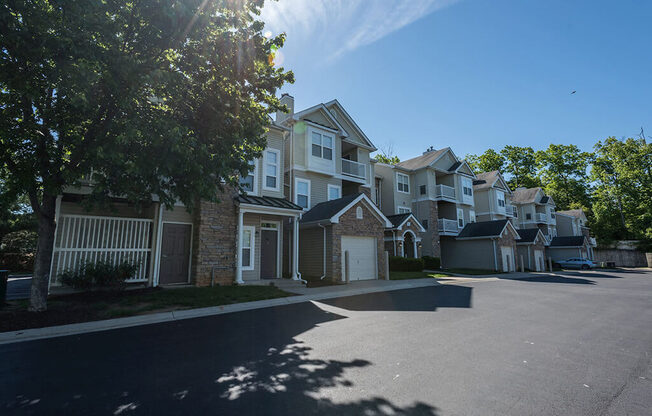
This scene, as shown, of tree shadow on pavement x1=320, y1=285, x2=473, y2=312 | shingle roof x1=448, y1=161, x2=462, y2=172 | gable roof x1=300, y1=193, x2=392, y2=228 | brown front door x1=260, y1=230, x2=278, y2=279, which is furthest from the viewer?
shingle roof x1=448, y1=161, x2=462, y2=172

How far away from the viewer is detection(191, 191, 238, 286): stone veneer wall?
11.9 metres

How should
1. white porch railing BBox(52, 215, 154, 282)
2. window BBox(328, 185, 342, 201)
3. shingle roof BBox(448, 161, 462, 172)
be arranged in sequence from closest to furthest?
white porch railing BBox(52, 215, 154, 282)
window BBox(328, 185, 342, 201)
shingle roof BBox(448, 161, 462, 172)

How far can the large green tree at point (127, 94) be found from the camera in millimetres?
6441

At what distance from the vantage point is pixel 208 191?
8508 mm

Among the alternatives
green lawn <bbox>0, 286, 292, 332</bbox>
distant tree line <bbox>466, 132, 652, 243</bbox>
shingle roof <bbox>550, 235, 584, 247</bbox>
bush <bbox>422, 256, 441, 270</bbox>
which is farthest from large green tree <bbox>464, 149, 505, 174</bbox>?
green lawn <bbox>0, 286, 292, 332</bbox>

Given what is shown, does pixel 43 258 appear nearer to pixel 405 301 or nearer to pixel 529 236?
pixel 405 301

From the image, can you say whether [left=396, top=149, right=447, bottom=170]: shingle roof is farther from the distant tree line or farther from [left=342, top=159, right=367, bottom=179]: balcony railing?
the distant tree line

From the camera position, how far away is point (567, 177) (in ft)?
175

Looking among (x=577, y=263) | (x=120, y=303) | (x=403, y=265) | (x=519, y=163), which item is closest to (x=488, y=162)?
(x=519, y=163)

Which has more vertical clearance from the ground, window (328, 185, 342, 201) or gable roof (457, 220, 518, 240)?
window (328, 185, 342, 201)

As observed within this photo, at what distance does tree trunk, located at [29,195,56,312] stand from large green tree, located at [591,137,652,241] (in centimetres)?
5326

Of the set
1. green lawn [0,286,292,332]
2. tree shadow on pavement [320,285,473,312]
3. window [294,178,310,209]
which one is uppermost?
window [294,178,310,209]

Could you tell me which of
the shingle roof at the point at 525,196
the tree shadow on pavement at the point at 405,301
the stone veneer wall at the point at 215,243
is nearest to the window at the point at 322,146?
the stone veneer wall at the point at 215,243

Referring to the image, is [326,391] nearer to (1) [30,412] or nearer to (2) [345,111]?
(1) [30,412]
